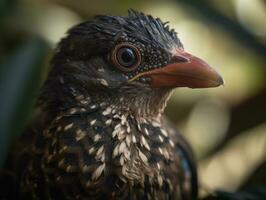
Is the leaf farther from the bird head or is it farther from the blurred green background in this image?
the bird head

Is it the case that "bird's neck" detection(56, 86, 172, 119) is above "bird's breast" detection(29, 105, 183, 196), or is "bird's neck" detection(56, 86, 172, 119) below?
above

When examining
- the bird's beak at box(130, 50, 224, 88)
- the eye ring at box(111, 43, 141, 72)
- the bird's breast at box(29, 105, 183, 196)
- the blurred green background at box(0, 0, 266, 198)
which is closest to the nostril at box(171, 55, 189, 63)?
the bird's beak at box(130, 50, 224, 88)

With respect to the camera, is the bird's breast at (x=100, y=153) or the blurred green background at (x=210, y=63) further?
the blurred green background at (x=210, y=63)

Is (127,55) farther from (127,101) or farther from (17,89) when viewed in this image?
(17,89)

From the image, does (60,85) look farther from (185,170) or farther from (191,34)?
(191,34)

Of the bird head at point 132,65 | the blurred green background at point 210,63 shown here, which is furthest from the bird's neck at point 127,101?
the blurred green background at point 210,63

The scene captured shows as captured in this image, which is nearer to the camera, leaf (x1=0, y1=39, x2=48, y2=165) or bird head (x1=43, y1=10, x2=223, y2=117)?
bird head (x1=43, y1=10, x2=223, y2=117)

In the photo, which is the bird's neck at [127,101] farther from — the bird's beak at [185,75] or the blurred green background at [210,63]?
the blurred green background at [210,63]
